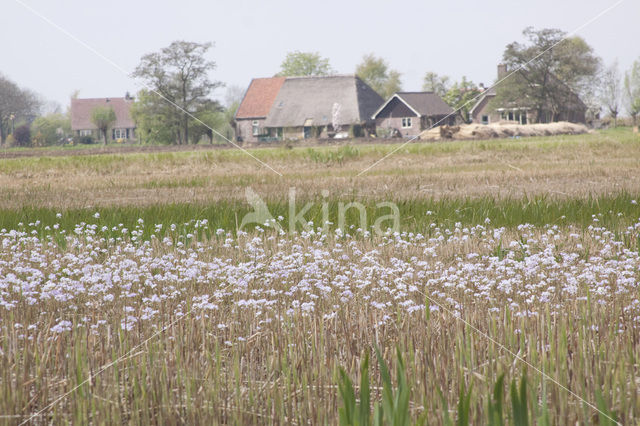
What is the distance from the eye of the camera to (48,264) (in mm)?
5582

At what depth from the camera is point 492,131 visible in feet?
122

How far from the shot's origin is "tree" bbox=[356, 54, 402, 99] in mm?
82312

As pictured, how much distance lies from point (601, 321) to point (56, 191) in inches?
454

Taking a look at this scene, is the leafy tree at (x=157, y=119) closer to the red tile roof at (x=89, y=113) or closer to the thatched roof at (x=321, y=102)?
the thatched roof at (x=321, y=102)

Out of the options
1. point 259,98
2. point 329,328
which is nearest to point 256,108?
point 259,98

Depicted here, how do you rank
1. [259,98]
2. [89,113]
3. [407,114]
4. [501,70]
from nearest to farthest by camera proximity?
[407,114], [501,70], [259,98], [89,113]

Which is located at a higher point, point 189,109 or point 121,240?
point 189,109

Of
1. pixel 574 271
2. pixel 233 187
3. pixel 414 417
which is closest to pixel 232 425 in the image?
pixel 414 417

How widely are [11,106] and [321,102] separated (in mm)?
25162

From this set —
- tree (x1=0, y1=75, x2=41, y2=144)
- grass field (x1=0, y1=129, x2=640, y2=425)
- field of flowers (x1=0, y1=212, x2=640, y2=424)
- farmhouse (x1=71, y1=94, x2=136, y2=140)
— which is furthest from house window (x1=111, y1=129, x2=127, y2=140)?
field of flowers (x1=0, y1=212, x2=640, y2=424)

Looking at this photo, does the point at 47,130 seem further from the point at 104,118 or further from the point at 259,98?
the point at 259,98

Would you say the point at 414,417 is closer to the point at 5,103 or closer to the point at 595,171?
the point at 595,171

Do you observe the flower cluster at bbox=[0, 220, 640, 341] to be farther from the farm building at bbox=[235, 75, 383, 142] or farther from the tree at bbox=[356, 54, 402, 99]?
the tree at bbox=[356, 54, 402, 99]

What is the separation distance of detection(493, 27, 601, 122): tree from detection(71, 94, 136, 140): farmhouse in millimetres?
46682
